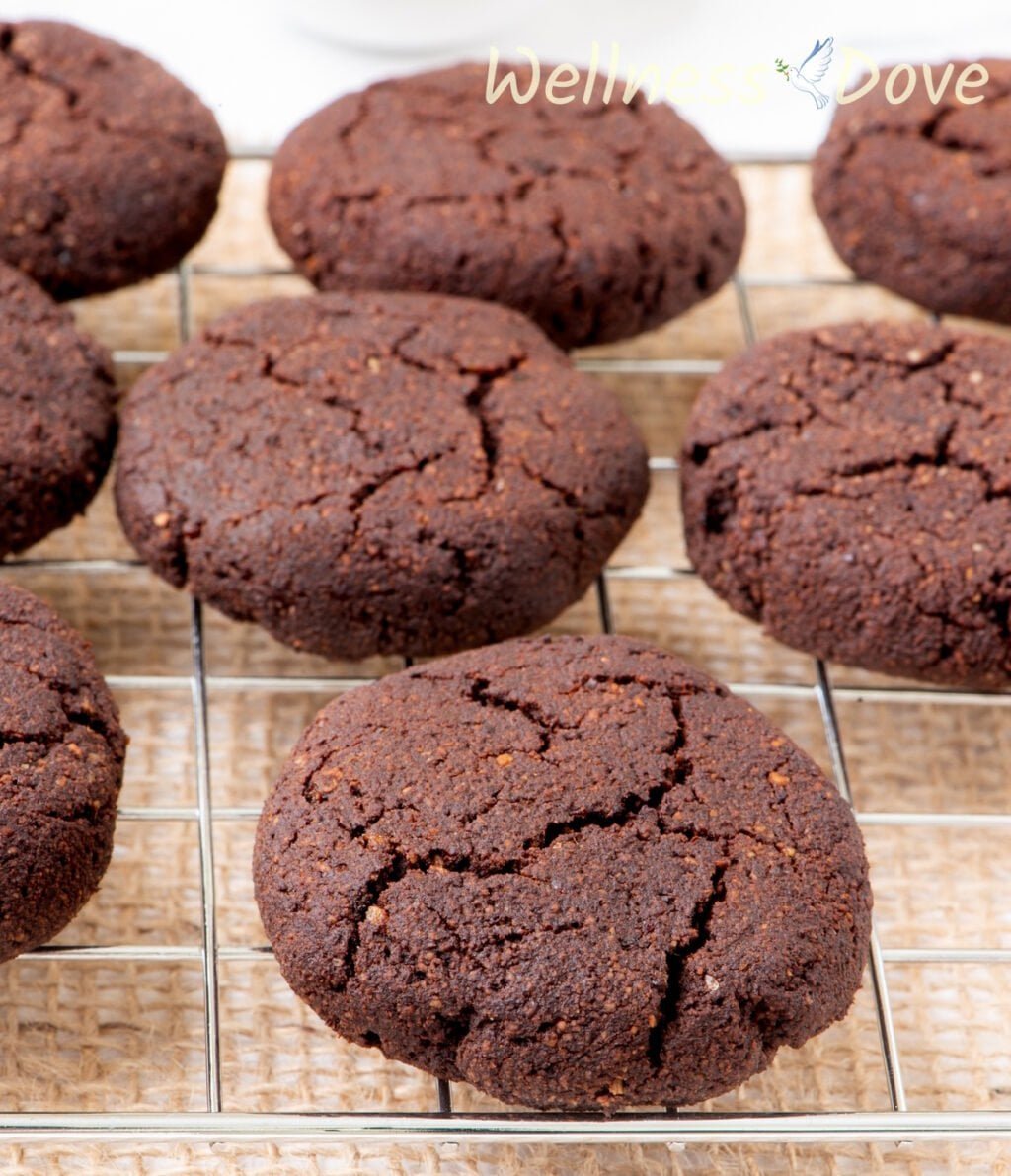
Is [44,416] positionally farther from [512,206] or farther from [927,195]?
[927,195]

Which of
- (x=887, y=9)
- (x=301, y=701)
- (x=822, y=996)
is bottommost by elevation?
(x=301, y=701)

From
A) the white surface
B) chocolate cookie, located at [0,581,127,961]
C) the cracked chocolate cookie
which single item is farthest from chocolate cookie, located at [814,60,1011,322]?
chocolate cookie, located at [0,581,127,961]

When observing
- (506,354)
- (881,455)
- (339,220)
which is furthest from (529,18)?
(881,455)

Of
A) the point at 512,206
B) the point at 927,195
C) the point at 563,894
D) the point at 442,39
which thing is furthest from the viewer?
the point at 442,39

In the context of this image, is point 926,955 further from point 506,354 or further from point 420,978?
point 506,354

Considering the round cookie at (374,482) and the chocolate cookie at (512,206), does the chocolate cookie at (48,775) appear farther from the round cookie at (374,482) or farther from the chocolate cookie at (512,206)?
the chocolate cookie at (512,206)

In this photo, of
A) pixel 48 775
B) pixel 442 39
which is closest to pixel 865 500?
pixel 48 775

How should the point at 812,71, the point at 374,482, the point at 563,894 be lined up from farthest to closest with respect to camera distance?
the point at 812,71 → the point at 374,482 → the point at 563,894
